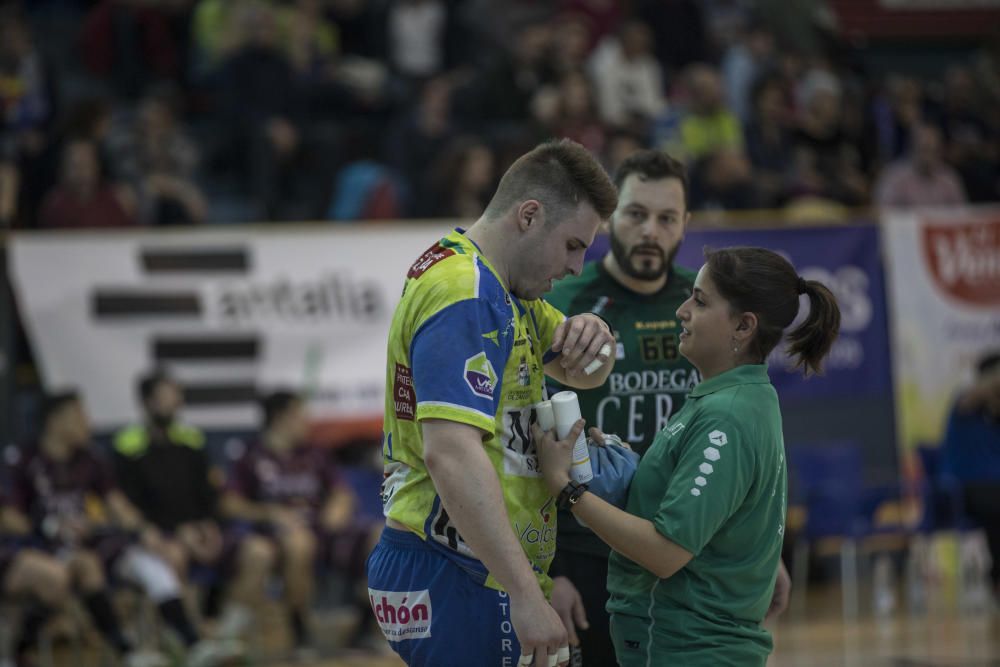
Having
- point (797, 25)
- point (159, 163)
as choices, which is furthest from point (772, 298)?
point (797, 25)

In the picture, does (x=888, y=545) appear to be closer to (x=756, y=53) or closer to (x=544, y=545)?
(x=756, y=53)

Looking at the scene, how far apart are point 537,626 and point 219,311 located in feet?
21.2

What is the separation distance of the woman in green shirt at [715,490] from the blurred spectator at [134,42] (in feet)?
30.1

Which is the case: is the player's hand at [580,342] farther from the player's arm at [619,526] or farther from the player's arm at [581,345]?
the player's arm at [619,526]

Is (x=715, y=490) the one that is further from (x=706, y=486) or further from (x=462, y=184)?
(x=462, y=184)

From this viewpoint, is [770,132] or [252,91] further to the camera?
[770,132]

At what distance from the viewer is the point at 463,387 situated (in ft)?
10.2

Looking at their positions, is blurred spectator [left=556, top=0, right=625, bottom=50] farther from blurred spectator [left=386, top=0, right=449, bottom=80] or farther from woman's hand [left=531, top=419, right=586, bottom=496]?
woman's hand [left=531, top=419, right=586, bottom=496]

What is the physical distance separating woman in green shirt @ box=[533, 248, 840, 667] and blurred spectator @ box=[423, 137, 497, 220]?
21.7 ft

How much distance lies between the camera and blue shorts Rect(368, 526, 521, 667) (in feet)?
10.8

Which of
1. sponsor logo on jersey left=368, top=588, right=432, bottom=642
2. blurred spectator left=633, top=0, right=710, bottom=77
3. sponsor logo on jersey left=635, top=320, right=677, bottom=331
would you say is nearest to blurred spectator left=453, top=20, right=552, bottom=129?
blurred spectator left=633, top=0, right=710, bottom=77

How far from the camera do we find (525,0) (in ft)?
47.3

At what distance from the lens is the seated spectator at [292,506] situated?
877 centimetres

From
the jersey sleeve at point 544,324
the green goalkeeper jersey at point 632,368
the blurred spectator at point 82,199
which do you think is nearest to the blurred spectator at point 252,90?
the blurred spectator at point 82,199
